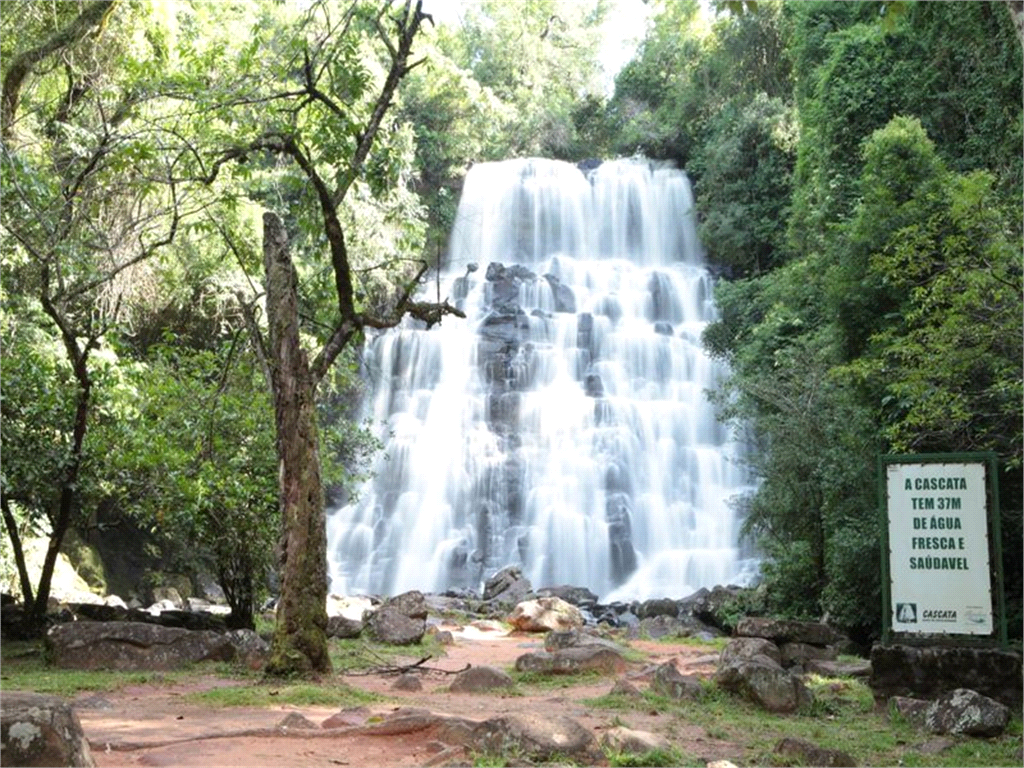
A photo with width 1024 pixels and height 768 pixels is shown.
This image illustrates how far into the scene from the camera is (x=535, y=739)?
5102mm

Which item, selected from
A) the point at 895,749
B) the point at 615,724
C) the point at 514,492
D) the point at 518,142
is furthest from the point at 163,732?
the point at 518,142

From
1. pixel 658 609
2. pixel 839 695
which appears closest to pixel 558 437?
pixel 658 609

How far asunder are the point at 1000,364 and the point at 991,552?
2.07 m

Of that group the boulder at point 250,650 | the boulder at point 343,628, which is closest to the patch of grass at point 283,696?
the boulder at point 250,650

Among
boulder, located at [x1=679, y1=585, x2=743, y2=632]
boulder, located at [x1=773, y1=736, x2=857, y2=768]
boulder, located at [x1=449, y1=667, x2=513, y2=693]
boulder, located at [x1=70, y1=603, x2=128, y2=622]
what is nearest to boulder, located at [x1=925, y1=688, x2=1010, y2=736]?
boulder, located at [x1=773, y1=736, x2=857, y2=768]

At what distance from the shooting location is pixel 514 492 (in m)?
23.5

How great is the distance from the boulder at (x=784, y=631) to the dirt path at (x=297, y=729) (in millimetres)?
1946

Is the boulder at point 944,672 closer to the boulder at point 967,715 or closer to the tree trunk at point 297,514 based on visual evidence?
the boulder at point 967,715

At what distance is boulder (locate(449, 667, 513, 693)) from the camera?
829cm

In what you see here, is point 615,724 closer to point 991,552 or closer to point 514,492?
point 991,552

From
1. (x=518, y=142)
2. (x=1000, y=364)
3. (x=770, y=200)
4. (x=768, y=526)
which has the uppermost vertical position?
(x=518, y=142)

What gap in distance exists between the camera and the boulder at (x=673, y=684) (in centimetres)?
778

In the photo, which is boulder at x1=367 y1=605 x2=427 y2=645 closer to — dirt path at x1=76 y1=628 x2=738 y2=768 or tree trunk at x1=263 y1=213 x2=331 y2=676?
dirt path at x1=76 y1=628 x2=738 y2=768

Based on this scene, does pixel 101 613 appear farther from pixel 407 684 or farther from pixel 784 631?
pixel 784 631
